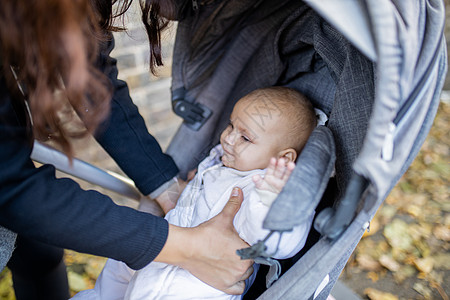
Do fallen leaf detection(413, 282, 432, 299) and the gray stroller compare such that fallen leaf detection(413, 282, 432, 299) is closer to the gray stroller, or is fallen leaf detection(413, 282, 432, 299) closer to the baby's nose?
the gray stroller

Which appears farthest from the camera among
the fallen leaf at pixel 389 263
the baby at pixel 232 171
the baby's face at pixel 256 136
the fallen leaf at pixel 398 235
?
the fallen leaf at pixel 398 235

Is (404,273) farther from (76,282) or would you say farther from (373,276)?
(76,282)

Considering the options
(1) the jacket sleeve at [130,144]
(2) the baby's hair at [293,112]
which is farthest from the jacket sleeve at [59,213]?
(2) the baby's hair at [293,112]

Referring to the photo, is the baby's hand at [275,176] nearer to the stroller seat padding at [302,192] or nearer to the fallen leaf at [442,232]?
the stroller seat padding at [302,192]

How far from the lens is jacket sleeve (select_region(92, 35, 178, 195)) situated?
3.46ft

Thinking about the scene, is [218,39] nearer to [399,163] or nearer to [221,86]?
[221,86]

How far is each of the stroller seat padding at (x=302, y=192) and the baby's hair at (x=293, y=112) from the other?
0.28 metres

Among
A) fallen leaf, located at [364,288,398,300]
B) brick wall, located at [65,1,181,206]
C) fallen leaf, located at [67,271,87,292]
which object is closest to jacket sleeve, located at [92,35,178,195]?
brick wall, located at [65,1,181,206]

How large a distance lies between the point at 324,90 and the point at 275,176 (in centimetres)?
42

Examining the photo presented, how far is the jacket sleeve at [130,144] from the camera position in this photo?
3.46 feet

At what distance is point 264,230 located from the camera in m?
0.74

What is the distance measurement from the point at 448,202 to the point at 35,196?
2.02m

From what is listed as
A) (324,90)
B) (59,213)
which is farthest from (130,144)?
(324,90)

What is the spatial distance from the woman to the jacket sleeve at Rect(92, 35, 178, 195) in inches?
6.6
